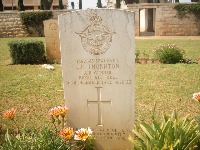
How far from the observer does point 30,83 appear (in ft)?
25.1

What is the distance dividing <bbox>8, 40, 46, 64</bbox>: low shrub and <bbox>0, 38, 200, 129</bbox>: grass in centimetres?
103

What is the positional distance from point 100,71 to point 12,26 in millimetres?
23113

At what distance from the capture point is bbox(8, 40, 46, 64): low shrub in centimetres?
1076

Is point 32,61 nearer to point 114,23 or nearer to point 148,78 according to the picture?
point 148,78

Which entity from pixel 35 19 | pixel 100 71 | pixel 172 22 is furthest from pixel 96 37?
pixel 35 19

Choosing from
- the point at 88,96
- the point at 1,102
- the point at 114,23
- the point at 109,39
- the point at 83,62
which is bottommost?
the point at 1,102

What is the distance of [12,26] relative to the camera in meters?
24.3

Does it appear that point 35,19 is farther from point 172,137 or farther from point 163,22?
point 172,137

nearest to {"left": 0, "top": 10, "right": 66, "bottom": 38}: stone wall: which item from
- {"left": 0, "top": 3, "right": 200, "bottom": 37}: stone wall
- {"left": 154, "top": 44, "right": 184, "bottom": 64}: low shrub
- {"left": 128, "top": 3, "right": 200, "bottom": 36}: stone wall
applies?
{"left": 0, "top": 3, "right": 200, "bottom": 37}: stone wall

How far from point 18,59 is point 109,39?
8.52 m

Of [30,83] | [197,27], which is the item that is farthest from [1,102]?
[197,27]

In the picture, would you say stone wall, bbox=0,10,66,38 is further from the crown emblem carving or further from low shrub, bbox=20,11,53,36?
the crown emblem carving

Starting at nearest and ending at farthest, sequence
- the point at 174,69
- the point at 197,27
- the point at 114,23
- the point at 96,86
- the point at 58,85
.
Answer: the point at 114,23
the point at 96,86
the point at 58,85
the point at 174,69
the point at 197,27

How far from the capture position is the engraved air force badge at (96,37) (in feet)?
10.5
